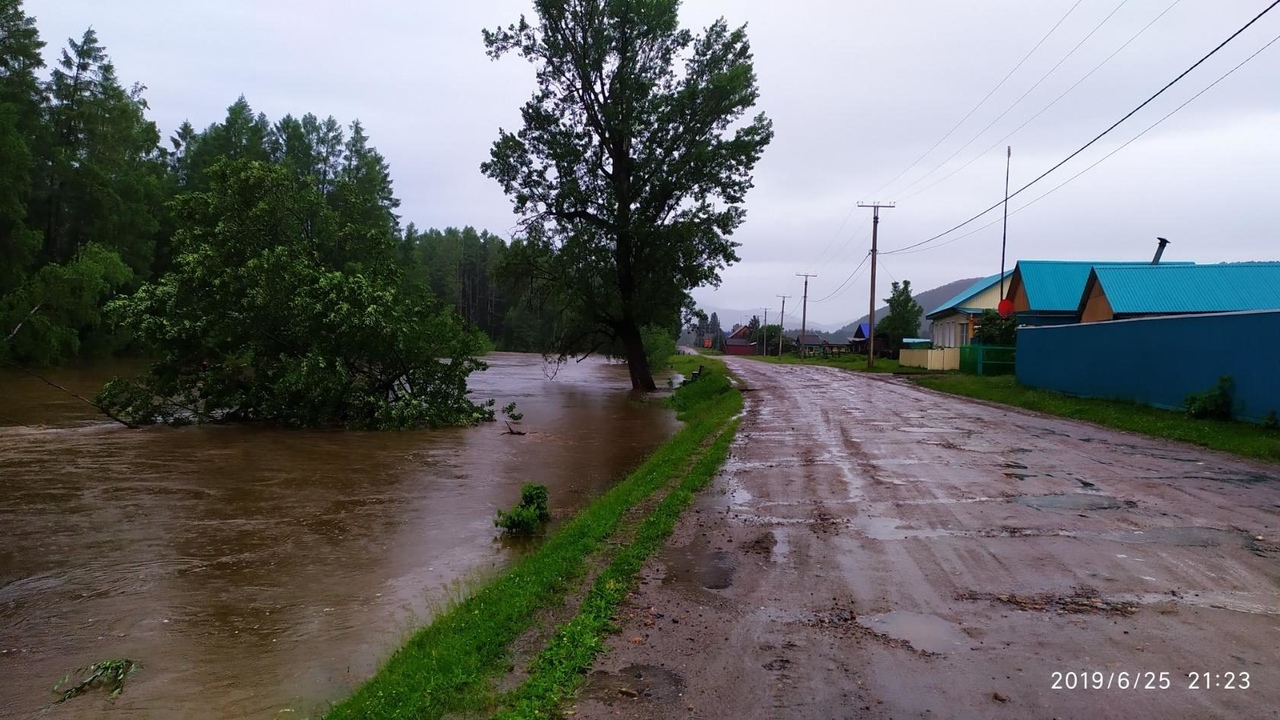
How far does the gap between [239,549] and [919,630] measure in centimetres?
822

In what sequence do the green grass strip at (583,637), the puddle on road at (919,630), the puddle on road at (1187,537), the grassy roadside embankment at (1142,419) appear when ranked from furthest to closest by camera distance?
the grassy roadside embankment at (1142,419) < the puddle on road at (1187,537) < the puddle on road at (919,630) < the green grass strip at (583,637)

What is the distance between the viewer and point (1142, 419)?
53.1 ft

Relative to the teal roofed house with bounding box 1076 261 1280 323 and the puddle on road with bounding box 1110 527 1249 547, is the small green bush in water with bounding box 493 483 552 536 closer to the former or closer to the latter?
the puddle on road with bounding box 1110 527 1249 547

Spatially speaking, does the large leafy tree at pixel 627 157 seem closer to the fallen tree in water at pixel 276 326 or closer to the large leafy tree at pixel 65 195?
the fallen tree in water at pixel 276 326

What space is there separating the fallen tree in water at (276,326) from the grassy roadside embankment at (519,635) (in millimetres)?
13662

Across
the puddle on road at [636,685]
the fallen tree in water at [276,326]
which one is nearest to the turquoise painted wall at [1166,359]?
the puddle on road at [636,685]

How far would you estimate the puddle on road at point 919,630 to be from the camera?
4.77 m

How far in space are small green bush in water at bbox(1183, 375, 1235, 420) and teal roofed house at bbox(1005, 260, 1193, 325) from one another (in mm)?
21353

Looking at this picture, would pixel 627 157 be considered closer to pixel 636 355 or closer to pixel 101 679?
pixel 636 355

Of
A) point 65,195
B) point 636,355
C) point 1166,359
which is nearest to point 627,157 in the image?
point 636,355

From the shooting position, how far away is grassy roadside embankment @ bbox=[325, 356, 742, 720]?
4.18 m

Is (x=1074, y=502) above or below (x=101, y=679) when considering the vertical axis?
above

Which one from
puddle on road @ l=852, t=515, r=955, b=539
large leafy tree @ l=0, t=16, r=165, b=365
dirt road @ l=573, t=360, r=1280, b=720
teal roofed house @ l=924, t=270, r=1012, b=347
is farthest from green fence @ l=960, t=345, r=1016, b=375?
large leafy tree @ l=0, t=16, r=165, b=365

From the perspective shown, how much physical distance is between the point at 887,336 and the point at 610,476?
175 ft
